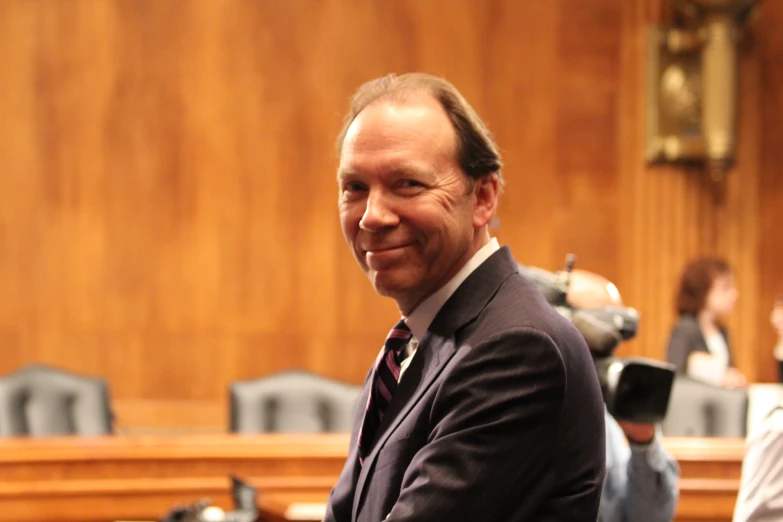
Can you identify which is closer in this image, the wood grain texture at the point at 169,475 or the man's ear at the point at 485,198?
the man's ear at the point at 485,198

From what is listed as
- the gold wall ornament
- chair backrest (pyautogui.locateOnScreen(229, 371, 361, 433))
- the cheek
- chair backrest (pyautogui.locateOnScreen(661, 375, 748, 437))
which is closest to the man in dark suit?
the cheek

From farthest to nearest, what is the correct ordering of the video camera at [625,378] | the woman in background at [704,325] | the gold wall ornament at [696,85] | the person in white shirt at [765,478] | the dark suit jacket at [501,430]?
1. the gold wall ornament at [696,85]
2. the woman in background at [704,325]
3. the person in white shirt at [765,478]
4. the video camera at [625,378]
5. the dark suit jacket at [501,430]

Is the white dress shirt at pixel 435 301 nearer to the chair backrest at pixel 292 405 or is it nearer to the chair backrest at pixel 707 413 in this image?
the chair backrest at pixel 292 405

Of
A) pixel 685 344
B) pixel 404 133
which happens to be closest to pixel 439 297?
pixel 404 133

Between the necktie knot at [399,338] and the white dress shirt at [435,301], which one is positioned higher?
the white dress shirt at [435,301]

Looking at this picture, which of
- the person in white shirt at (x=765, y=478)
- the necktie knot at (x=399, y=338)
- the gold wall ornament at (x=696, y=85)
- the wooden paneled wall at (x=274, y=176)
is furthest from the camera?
the wooden paneled wall at (x=274, y=176)

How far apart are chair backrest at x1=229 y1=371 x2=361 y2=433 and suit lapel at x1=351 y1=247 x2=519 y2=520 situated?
8.99 ft

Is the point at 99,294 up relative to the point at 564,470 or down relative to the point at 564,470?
A: down

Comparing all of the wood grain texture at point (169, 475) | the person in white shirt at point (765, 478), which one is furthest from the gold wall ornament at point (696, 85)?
the person in white shirt at point (765, 478)

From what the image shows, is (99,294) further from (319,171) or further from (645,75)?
(645,75)

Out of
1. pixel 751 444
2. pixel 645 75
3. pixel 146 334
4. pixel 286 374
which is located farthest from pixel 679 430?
pixel 146 334

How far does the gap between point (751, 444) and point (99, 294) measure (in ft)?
15.9

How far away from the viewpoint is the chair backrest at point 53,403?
4125mm

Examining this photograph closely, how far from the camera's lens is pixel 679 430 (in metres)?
4.16
